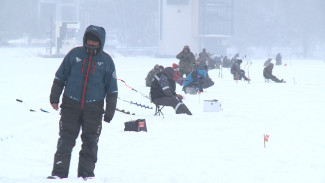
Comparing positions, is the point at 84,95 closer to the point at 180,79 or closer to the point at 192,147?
the point at 192,147

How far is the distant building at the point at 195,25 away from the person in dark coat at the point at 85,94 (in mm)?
89097

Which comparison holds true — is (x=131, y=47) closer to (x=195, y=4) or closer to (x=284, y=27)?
(x=195, y=4)

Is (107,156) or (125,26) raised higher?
(125,26)

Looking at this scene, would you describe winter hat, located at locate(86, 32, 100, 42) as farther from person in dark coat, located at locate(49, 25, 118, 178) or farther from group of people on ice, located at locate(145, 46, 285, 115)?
group of people on ice, located at locate(145, 46, 285, 115)

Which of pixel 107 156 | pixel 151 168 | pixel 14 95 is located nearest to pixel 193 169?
pixel 151 168

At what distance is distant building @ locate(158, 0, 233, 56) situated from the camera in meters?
93.4

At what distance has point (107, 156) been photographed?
671cm

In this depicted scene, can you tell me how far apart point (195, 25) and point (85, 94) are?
91.6 metres

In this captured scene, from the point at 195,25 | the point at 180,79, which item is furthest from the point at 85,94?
the point at 195,25

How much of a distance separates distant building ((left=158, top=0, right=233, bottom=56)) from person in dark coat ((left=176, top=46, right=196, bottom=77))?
75.6 meters

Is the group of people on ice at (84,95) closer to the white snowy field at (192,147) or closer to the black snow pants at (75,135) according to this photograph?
the black snow pants at (75,135)

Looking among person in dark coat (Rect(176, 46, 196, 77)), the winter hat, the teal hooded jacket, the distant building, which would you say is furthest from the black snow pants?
the distant building

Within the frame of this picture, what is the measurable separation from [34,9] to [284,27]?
57884 mm

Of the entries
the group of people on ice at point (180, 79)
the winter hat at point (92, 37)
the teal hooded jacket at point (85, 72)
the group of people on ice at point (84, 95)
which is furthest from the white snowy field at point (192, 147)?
the winter hat at point (92, 37)
